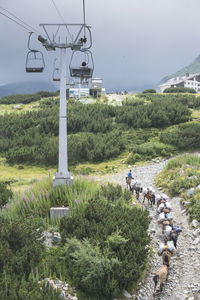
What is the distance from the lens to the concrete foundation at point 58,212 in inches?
442

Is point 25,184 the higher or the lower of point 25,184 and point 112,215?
the lower

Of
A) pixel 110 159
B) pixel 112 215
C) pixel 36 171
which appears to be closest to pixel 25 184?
pixel 36 171

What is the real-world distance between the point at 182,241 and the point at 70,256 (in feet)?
15.6

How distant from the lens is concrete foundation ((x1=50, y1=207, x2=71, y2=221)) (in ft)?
36.8

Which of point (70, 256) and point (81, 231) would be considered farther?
point (81, 231)

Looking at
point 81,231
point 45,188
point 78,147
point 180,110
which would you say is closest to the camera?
point 81,231

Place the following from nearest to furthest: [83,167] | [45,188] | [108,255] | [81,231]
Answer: [108,255] → [81,231] → [45,188] → [83,167]

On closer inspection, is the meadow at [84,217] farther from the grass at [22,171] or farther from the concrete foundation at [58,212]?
the concrete foundation at [58,212]

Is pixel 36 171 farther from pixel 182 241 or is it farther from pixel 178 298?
pixel 178 298

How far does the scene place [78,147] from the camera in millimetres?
26812

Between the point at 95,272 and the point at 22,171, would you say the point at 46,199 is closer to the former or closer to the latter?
the point at 95,272

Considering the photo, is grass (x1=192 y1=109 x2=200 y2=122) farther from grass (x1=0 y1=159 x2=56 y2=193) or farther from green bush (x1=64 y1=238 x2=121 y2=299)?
green bush (x1=64 y1=238 x2=121 y2=299)

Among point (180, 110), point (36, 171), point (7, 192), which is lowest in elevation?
point (36, 171)

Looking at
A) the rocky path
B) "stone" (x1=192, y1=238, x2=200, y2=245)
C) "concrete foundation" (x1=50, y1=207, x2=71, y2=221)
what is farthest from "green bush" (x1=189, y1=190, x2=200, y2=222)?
"concrete foundation" (x1=50, y1=207, x2=71, y2=221)
